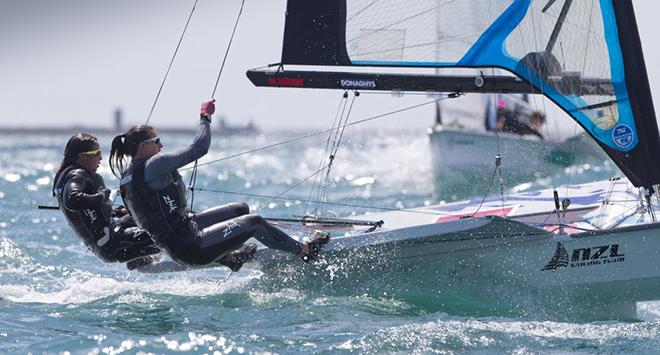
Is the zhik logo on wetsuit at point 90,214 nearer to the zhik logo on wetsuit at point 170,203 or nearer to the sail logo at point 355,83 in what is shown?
the zhik logo on wetsuit at point 170,203

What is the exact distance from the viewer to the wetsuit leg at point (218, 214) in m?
6.80

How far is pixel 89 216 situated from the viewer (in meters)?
6.73

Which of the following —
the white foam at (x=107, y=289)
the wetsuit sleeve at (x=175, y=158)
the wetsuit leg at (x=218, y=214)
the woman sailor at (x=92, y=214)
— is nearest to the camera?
the wetsuit sleeve at (x=175, y=158)

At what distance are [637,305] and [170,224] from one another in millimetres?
3087

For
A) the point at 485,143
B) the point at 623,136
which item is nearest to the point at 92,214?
the point at 623,136

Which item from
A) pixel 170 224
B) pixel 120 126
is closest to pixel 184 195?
pixel 170 224

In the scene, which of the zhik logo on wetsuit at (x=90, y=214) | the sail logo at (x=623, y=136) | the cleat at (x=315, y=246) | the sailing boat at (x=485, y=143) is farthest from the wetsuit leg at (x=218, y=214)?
the sailing boat at (x=485, y=143)

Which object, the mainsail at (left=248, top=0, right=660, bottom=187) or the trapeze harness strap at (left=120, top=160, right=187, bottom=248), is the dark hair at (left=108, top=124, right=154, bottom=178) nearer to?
the trapeze harness strap at (left=120, top=160, right=187, bottom=248)

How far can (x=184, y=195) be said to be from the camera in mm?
6484

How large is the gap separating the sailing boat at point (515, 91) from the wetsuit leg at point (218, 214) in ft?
1.07

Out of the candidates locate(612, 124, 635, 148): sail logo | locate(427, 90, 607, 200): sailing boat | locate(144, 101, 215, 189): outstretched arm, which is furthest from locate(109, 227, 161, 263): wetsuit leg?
locate(427, 90, 607, 200): sailing boat

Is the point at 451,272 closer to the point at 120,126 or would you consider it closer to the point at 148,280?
the point at 148,280

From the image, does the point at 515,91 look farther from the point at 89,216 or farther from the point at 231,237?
the point at 89,216

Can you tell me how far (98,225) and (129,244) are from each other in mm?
234
